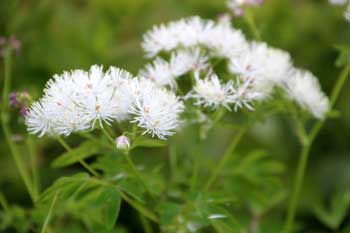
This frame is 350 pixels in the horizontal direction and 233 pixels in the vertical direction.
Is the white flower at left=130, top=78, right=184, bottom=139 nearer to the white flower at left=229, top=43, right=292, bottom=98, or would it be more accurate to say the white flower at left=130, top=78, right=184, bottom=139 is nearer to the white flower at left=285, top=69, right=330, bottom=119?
the white flower at left=229, top=43, right=292, bottom=98

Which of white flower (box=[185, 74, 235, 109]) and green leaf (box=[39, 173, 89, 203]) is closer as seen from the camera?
green leaf (box=[39, 173, 89, 203])

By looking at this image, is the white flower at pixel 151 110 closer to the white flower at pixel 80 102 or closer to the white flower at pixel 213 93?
the white flower at pixel 80 102

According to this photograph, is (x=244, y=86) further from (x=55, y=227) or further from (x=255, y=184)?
(x=55, y=227)

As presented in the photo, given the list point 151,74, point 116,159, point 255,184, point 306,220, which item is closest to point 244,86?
point 151,74

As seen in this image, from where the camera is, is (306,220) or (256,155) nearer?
(256,155)

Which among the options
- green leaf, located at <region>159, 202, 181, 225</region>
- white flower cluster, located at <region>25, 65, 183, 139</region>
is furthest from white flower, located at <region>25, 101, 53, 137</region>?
green leaf, located at <region>159, 202, 181, 225</region>

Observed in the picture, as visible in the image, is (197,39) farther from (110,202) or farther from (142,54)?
(142,54)

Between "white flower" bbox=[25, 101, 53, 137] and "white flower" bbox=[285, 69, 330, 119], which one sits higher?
"white flower" bbox=[25, 101, 53, 137]
